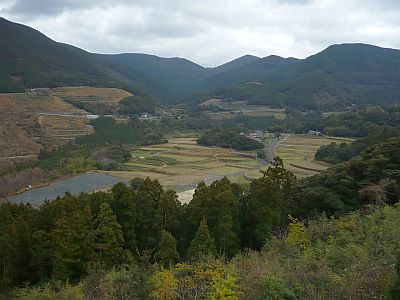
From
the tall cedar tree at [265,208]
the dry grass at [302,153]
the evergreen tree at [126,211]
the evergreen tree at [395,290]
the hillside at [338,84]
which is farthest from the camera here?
the hillside at [338,84]

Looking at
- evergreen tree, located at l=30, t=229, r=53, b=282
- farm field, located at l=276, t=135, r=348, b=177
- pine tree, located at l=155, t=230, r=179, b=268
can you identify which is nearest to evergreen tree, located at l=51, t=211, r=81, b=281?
evergreen tree, located at l=30, t=229, r=53, b=282

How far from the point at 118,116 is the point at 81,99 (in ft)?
26.6

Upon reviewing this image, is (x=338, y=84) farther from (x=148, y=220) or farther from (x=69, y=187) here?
(x=148, y=220)

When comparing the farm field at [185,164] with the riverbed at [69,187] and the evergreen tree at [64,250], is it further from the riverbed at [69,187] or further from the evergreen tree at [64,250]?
the evergreen tree at [64,250]

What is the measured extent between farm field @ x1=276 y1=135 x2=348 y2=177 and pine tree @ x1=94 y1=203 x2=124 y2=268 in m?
19.4

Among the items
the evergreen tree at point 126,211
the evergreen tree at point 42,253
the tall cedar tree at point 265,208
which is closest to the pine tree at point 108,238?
the evergreen tree at point 126,211

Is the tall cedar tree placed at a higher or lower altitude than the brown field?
lower

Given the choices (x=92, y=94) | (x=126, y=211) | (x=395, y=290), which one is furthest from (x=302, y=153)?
(x=92, y=94)

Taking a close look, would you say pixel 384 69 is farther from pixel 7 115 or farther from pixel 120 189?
pixel 120 189

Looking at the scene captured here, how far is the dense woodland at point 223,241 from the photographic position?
9.10 meters

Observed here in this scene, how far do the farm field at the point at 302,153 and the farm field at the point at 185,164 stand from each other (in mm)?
3135

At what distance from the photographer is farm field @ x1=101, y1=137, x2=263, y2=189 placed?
35.7 metres

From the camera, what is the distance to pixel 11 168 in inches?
1506

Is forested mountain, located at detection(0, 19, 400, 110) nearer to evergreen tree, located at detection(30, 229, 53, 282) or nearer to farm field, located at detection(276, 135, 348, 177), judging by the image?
farm field, located at detection(276, 135, 348, 177)
